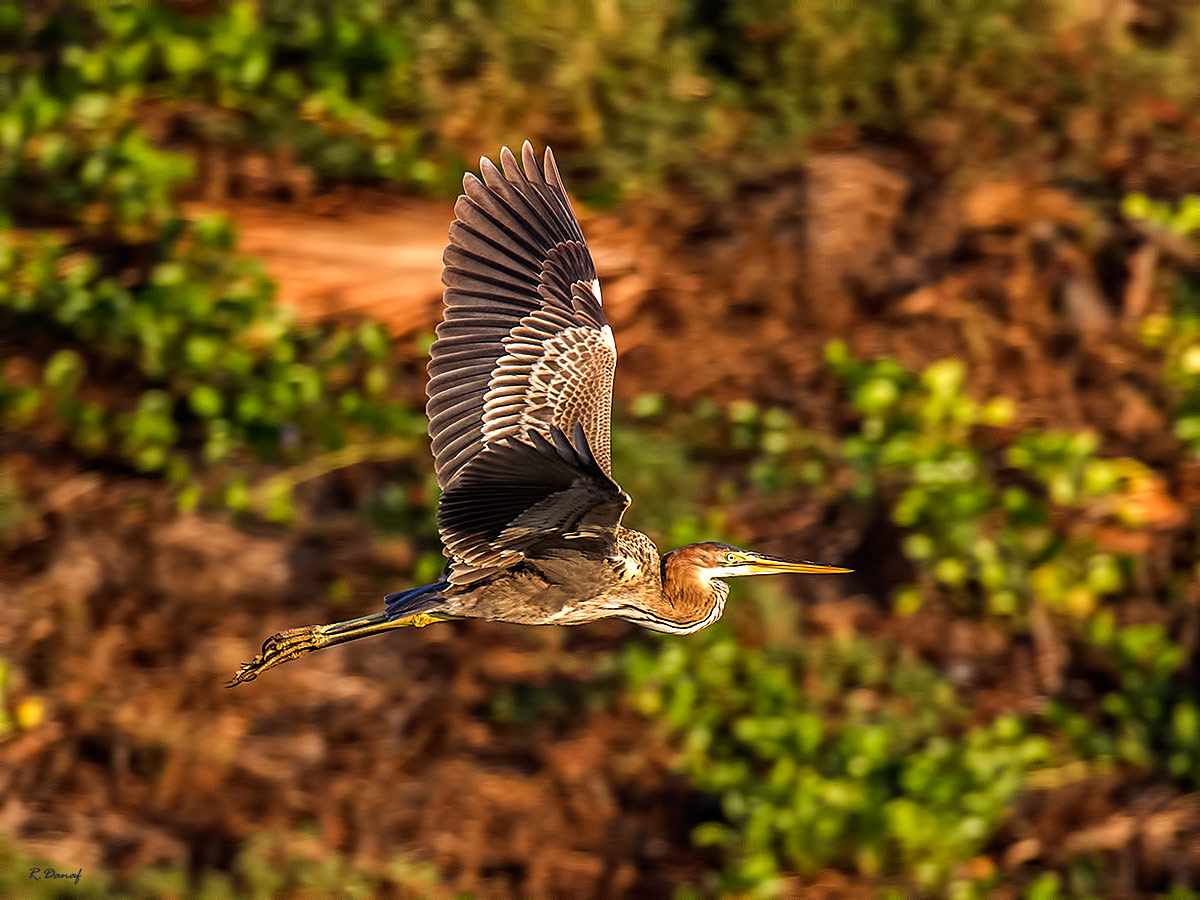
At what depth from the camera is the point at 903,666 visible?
6.46 meters

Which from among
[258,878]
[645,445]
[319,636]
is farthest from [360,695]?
[319,636]

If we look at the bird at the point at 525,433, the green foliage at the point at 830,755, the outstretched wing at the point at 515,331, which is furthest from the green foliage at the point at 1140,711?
the outstretched wing at the point at 515,331

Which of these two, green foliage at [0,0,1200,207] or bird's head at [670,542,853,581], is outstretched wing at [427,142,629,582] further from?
green foliage at [0,0,1200,207]

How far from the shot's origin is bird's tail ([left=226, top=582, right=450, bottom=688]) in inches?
166

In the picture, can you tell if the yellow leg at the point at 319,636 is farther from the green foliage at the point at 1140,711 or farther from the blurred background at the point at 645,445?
the green foliage at the point at 1140,711

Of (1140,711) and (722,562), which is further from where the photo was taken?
(1140,711)

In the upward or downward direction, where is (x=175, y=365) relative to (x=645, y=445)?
upward

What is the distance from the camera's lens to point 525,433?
4504mm

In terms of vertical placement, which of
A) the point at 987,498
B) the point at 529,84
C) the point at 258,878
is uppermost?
A: the point at 529,84

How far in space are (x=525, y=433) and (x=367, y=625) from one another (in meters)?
0.67
